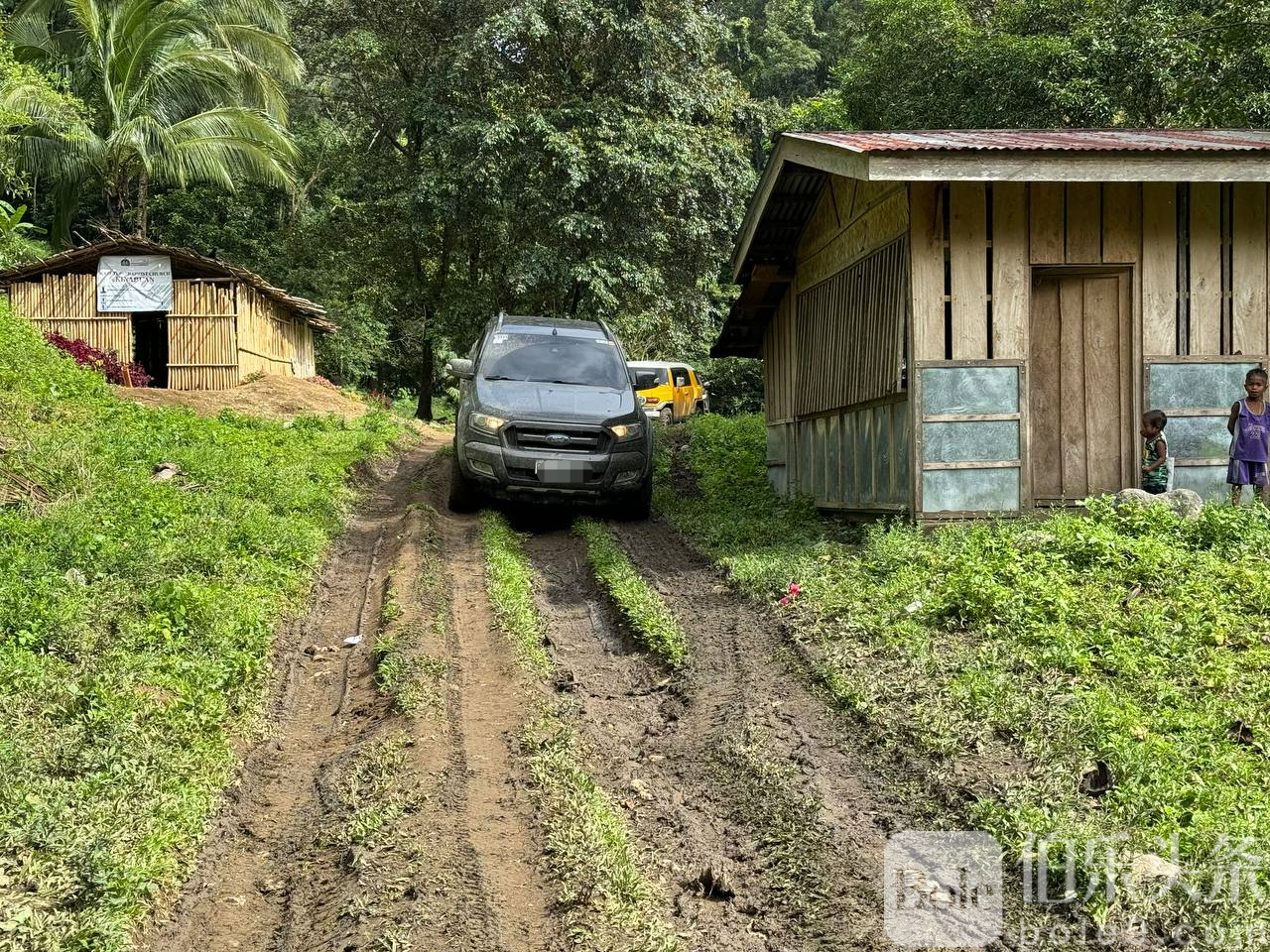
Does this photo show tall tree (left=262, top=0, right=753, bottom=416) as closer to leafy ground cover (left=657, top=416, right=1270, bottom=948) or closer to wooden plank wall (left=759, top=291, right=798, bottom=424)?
wooden plank wall (left=759, top=291, right=798, bottom=424)

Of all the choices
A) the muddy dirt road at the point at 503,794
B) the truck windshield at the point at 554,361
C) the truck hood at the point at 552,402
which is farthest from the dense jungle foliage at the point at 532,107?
the muddy dirt road at the point at 503,794

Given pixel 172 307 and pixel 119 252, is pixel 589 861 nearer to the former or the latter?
pixel 172 307

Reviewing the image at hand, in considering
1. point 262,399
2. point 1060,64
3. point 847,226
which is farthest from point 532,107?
point 847,226

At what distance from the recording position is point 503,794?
508cm

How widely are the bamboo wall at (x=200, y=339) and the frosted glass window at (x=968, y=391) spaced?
17.0m

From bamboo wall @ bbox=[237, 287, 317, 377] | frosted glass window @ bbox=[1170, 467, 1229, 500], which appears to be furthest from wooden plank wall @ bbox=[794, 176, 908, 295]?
bamboo wall @ bbox=[237, 287, 317, 377]

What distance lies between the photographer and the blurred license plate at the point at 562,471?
10.9 metres

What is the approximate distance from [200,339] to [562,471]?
46.5ft

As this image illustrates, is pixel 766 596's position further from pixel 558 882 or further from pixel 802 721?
pixel 558 882

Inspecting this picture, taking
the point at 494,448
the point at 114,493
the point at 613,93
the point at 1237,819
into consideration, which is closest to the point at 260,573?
the point at 114,493

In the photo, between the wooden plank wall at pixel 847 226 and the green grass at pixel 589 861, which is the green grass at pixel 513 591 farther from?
the wooden plank wall at pixel 847 226

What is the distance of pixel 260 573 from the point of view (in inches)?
331

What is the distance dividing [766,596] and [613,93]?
17.0 meters

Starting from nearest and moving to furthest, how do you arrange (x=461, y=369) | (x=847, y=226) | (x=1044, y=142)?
(x=1044, y=142), (x=847, y=226), (x=461, y=369)
